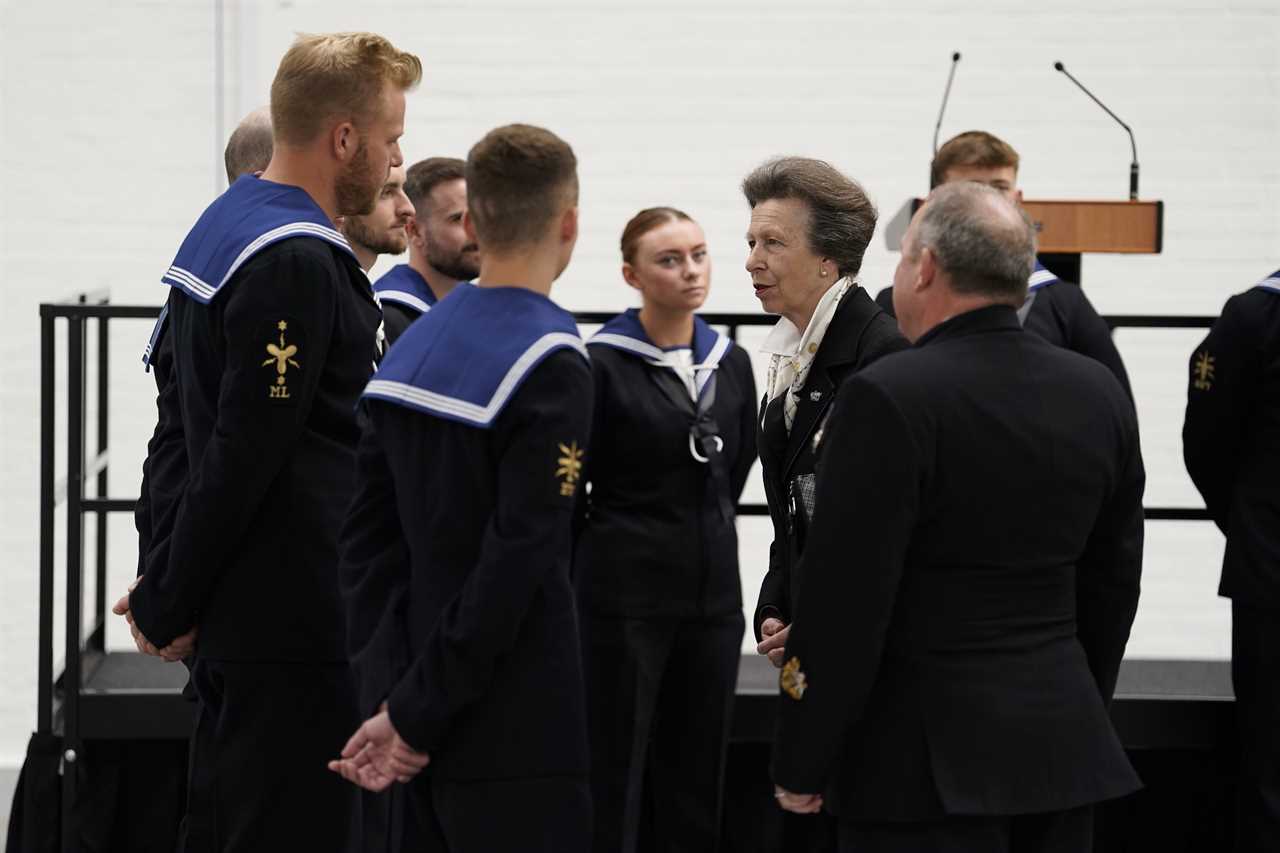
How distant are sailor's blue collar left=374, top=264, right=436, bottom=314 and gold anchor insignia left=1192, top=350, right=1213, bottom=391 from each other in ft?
5.87

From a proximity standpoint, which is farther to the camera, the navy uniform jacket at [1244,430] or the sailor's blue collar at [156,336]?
the navy uniform jacket at [1244,430]

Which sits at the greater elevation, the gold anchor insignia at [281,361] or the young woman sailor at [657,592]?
the gold anchor insignia at [281,361]

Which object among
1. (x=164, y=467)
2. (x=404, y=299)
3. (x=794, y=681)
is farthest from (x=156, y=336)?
(x=794, y=681)

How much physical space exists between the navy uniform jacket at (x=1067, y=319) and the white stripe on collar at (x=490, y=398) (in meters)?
1.91

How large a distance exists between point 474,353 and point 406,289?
1707mm

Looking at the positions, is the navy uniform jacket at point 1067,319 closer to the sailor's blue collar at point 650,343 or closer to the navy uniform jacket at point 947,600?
the sailor's blue collar at point 650,343

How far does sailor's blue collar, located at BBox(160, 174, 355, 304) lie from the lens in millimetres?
2469

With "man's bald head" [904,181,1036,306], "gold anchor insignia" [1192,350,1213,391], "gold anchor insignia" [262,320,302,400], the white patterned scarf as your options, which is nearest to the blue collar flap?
"gold anchor insignia" [1192,350,1213,391]

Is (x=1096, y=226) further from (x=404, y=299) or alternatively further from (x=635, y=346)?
(x=404, y=299)

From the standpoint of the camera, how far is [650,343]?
395cm

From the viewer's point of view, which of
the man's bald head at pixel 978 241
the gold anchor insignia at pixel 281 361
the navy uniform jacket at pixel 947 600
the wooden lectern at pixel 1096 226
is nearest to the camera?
the navy uniform jacket at pixel 947 600

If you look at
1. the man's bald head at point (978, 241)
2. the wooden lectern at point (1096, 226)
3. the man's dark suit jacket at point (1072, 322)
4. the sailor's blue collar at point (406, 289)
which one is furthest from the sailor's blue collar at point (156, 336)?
the wooden lectern at point (1096, 226)

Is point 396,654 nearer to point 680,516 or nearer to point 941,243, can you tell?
point 941,243

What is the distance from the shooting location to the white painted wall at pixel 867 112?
578 cm
